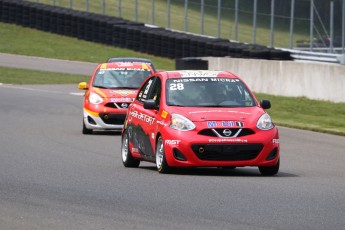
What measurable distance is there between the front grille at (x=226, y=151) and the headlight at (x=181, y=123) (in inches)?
10.7

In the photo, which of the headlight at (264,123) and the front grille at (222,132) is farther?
the headlight at (264,123)

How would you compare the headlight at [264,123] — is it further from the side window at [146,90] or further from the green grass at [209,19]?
the green grass at [209,19]

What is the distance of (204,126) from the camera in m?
13.9

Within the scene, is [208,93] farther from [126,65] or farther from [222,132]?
[126,65]

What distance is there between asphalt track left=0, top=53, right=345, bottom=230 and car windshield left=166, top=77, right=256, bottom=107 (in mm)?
896

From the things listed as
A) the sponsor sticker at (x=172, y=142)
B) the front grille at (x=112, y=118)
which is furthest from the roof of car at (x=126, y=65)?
the sponsor sticker at (x=172, y=142)

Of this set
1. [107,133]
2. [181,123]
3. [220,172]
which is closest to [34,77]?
[107,133]

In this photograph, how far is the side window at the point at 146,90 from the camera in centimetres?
1575

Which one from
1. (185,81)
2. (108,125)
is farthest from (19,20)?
(185,81)

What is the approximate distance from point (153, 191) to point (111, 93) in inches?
452

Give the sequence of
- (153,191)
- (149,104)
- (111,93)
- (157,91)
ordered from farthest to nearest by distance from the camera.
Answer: (111,93), (157,91), (149,104), (153,191)

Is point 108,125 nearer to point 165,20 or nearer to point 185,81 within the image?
point 185,81

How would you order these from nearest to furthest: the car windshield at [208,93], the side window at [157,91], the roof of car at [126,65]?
the car windshield at [208,93] → the side window at [157,91] → the roof of car at [126,65]

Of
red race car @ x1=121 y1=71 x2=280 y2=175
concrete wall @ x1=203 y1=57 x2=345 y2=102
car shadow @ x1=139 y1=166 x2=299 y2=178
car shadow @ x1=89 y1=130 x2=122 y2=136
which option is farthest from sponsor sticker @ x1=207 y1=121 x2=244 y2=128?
concrete wall @ x1=203 y1=57 x2=345 y2=102
